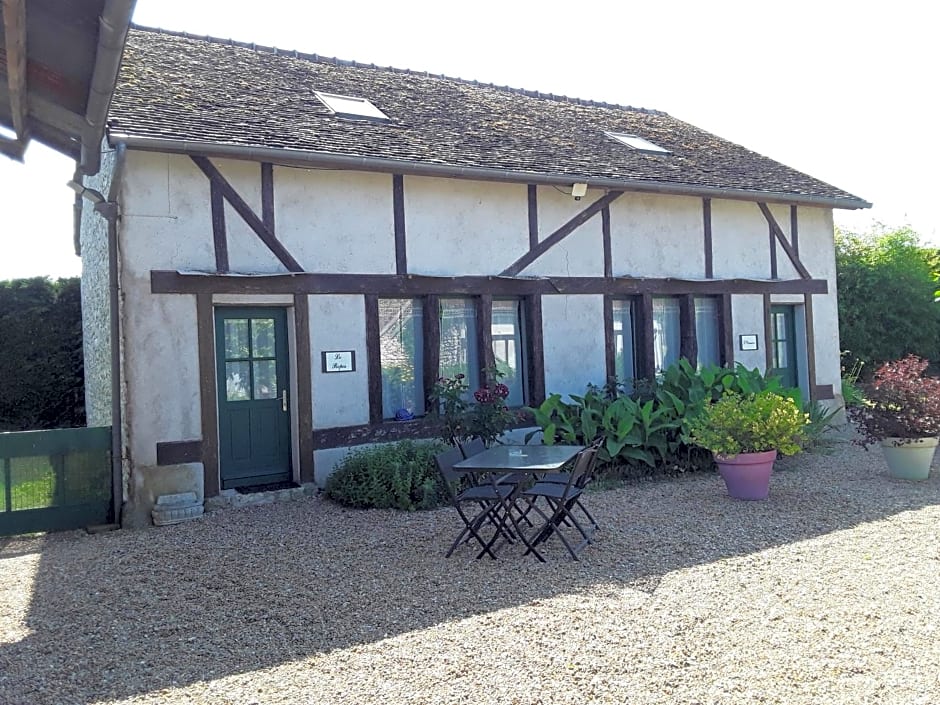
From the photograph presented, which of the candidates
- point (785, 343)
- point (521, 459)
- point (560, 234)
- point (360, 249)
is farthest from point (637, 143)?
point (521, 459)

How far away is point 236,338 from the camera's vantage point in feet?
25.5

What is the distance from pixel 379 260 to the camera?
830cm

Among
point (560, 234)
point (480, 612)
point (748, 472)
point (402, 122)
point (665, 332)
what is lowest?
point (480, 612)

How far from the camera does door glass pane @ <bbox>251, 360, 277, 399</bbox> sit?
7863 millimetres

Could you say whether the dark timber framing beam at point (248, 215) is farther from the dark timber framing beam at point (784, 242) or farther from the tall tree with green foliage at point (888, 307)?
the tall tree with green foliage at point (888, 307)

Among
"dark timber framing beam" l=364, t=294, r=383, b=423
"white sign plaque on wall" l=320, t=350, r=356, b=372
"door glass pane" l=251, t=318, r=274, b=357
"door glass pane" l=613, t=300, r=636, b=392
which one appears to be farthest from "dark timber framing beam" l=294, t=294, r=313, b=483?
"door glass pane" l=613, t=300, r=636, b=392

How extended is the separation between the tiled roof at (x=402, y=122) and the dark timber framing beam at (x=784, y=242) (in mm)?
401

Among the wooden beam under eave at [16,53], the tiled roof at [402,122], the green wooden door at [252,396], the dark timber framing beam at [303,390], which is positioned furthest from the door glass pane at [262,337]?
the wooden beam under eave at [16,53]

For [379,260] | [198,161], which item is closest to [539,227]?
[379,260]

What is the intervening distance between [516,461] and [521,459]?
11 centimetres

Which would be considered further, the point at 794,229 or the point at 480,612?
the point at 794,229

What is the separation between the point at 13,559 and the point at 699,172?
8813mm

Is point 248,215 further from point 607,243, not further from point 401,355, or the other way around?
point 607,243

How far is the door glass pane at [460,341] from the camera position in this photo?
350 inches
